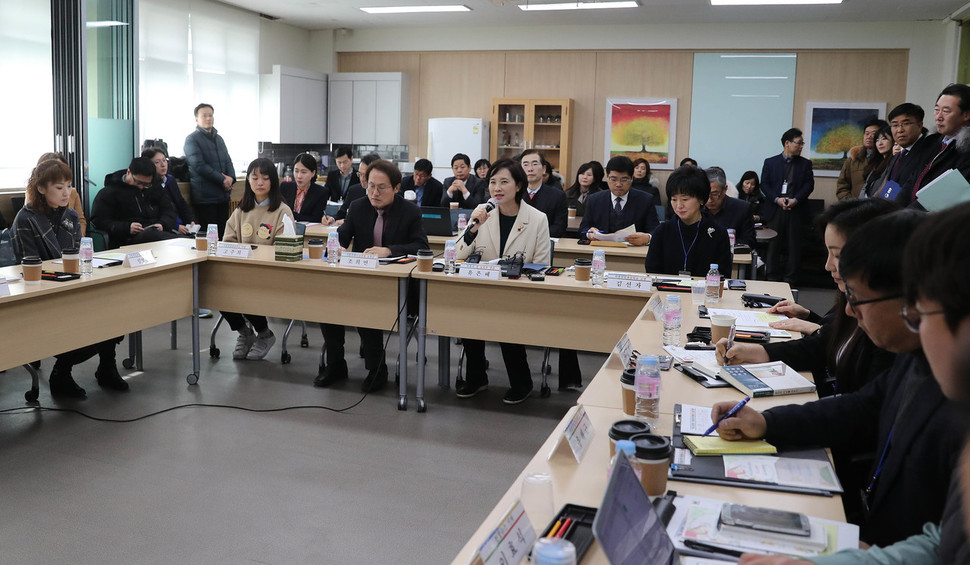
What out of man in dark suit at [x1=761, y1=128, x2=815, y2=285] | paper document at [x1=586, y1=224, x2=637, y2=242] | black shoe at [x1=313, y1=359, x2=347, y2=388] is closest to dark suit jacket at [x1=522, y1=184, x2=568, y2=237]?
paper document at [x1=586, y1=224, x2=637, y2=242]

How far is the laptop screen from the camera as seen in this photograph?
1.10m

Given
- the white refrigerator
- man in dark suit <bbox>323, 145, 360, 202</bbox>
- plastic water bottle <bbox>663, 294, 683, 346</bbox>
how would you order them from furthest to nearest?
the white refrigerator
man in dark suit <bbox>323, 145, 360, 202</bbox>
plastic water bottle <bbox>663, 294, 683, 346</bbox>

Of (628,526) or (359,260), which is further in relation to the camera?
(359,260)

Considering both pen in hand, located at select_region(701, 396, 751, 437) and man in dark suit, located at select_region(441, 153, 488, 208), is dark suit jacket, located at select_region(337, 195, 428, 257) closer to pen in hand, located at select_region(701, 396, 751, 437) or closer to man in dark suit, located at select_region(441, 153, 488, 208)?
man in dark suit, located at select_region(441, 153, 488, 208)

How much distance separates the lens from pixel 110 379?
4.53 meters

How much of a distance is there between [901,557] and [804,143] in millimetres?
9073

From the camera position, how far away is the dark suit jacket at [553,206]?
6.02 metres

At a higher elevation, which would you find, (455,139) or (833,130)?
(833,130)

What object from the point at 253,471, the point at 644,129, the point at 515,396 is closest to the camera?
the point at 253,471

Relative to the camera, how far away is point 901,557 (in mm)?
1281

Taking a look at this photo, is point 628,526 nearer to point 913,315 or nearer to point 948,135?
point 913,315

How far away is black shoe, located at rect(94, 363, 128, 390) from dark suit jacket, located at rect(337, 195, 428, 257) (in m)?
1.55

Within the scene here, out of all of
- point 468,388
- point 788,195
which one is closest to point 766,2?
point 788,195

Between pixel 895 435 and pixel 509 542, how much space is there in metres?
0.87
